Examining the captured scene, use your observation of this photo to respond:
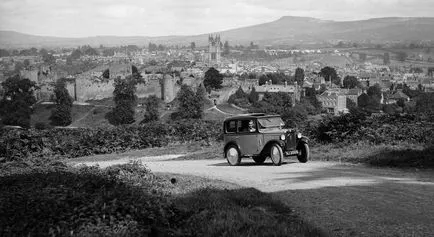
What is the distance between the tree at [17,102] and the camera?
101794mm

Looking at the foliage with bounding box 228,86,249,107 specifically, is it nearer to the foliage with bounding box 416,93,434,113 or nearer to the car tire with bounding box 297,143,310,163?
the foliage with bounding box 416,93,434,113

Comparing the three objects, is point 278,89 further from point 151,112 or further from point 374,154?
point 374,154

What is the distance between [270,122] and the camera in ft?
57.3

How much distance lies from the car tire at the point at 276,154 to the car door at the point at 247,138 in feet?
1.81

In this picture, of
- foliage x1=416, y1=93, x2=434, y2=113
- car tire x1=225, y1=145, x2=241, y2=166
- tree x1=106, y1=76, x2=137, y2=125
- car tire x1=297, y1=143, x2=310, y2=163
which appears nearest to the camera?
car tire x1=297, y1=143, x2=310, y2=163

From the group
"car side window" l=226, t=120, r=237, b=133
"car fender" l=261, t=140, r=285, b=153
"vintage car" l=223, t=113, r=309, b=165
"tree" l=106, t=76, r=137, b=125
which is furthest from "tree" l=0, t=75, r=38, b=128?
"car fender" l=261, t=140, r=285, b=153

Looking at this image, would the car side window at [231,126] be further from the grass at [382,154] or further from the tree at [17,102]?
the tree at [17,102]

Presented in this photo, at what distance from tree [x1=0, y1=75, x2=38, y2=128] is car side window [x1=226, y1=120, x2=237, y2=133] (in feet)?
268

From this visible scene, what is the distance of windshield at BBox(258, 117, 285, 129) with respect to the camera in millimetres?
17281

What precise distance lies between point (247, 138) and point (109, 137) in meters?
10.7

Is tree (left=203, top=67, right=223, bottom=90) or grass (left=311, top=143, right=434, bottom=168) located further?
tree (left=203, top=67, right=223, bottom=90)

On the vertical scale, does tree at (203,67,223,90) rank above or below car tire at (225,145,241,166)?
below

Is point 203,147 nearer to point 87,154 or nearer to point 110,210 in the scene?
point 87,154

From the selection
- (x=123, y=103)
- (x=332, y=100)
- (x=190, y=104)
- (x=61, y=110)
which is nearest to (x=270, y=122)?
(x=190, y=104)
